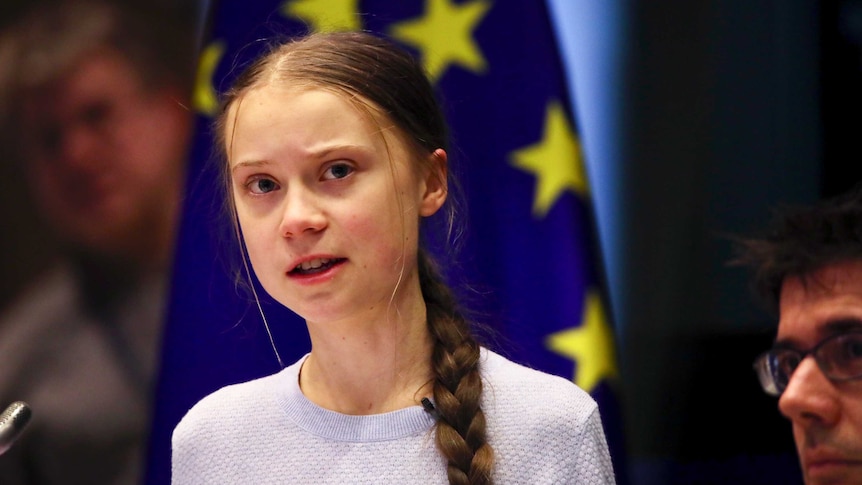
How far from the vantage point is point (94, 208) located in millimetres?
1683

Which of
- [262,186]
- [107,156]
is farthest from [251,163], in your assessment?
[107,156]

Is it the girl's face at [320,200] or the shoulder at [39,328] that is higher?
the girl's face at [320,200]

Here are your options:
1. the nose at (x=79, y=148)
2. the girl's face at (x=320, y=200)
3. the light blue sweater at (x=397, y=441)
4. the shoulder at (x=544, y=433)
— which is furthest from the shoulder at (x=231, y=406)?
the nose at (x=79, y=148)

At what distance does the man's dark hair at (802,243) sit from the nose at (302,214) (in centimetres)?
61

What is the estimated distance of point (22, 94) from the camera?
66.3 inches

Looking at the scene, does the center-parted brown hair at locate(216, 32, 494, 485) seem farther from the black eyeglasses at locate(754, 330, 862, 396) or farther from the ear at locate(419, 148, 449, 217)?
the black eyeglasses at locate(754, 330, 862, 396)

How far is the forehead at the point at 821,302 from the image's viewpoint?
1.24m

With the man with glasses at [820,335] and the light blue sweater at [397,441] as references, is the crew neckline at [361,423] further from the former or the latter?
the man with glasses at [820,335]

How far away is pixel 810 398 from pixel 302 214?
660 mm

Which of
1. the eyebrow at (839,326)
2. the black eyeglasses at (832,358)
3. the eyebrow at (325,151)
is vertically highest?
the eyebrow at (325,151)

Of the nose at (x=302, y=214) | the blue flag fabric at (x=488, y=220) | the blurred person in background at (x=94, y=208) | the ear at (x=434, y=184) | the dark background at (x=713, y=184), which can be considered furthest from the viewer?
the blurred person in background at (x=94, y=208)

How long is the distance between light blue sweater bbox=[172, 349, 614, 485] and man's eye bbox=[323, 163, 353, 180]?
275mm

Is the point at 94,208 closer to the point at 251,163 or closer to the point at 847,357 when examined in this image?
the point at 251,163

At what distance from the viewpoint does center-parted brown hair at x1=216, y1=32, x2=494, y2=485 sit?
3.74 feet
